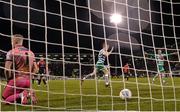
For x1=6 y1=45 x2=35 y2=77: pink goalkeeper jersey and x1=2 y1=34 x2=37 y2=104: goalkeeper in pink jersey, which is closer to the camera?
x1=2 y1=34 x2=37 y2=104: goalkeeper in pink jersey

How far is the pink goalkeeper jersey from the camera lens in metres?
8.54

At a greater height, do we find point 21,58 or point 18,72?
point 21,58

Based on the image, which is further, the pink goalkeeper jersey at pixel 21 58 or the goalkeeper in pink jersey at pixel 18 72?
the pink goalkeeper jersey at pixel 21 58

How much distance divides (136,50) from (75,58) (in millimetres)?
5670

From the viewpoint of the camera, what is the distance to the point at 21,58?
882 cm

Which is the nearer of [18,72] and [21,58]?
[18,72]

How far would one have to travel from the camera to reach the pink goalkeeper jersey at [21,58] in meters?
8.54

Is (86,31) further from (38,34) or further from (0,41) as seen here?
(0,41)

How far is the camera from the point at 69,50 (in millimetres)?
39844

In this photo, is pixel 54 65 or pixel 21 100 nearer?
pixel 21 100

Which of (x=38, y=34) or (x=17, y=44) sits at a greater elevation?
(x=38, y=34)

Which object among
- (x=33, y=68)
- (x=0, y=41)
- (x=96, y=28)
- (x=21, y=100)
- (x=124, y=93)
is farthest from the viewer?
(x=96, y=28)

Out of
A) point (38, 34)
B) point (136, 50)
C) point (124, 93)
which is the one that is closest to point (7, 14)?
point (38, 34)

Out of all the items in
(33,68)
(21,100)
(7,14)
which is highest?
(7,14)
